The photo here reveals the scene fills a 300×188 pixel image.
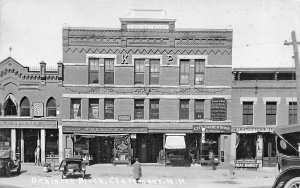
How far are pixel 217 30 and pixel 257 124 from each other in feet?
23.1

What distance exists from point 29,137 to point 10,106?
2622mm

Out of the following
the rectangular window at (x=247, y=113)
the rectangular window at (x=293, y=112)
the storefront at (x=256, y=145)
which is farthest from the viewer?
the rectangular window at (x=247, y=113)

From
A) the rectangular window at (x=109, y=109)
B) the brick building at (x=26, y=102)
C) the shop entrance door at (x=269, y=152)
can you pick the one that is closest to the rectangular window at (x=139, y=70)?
the rectangular window at (x=109, y=109)

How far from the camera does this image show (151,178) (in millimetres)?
16297

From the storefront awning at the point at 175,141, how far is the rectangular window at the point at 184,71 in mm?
3731

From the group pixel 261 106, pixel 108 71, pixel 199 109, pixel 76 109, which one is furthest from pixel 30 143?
pixel 261 106

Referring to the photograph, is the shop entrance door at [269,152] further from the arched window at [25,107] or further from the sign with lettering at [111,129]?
the arched window at [25,107]

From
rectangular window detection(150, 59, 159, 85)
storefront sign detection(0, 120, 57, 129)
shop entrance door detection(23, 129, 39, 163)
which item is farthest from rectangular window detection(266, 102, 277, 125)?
shop entrance door detection(23, 129, 39, 163)

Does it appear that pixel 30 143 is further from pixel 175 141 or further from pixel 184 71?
pixel 184 71

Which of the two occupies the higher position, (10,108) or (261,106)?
(261,106)

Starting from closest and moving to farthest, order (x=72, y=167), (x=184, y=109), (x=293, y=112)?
(x=72, y=167) < (x=293, y=112) < (x=184, y=109)

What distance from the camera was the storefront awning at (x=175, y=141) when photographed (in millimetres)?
20469

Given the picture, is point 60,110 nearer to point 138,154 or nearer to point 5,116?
point 5,116

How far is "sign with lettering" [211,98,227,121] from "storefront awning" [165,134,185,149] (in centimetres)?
263
